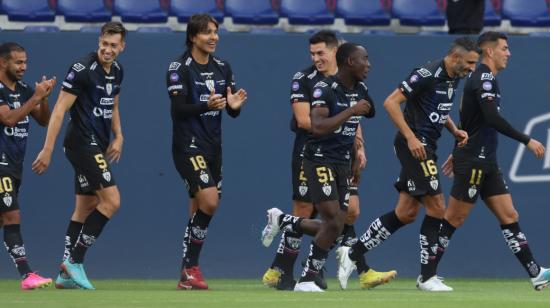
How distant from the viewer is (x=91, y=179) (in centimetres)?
1182

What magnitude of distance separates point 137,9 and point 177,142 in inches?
174

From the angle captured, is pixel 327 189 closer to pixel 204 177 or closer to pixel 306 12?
pixel 204 177

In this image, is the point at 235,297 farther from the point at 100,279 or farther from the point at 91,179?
the point at 100,279

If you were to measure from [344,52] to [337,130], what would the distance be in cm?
64

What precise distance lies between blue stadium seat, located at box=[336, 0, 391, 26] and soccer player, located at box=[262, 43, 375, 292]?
496 cm

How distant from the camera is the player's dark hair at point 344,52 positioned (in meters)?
11.1

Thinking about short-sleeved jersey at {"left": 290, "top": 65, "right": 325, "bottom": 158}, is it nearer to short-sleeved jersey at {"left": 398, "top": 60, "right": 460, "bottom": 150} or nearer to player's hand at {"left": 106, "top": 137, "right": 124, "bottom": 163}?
short-sleeved jersey at {"left": 398, "top": 60, "right": 460, "bottom": 150}

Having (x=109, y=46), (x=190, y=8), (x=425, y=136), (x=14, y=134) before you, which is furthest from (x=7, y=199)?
(x=190, y=8)

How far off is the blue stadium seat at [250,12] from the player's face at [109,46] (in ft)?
13.6

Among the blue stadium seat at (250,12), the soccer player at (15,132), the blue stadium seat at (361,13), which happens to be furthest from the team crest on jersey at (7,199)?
the blue stadium seat at (361,13)

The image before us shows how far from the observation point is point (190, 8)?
15.9 m

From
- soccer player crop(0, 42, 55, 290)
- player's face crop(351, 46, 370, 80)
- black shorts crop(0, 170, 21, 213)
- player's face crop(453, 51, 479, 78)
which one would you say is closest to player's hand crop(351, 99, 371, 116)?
player's face crop(351, 46, 370, 80)

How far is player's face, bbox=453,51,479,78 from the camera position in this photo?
11.6 metres

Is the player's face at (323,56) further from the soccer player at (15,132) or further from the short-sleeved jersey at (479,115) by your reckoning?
the soccer player at (15,132)
